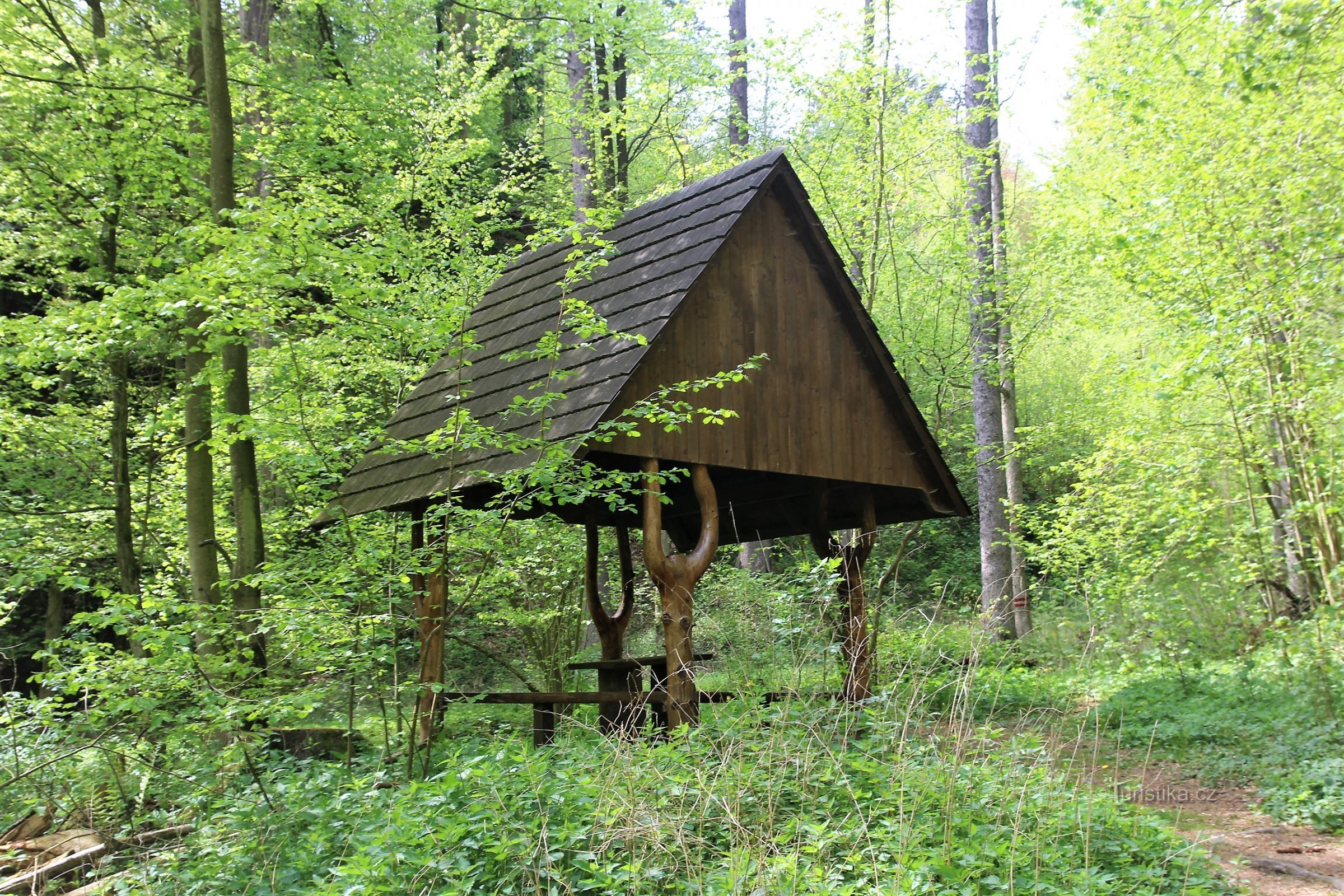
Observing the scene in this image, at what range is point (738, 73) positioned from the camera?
14.8 meters

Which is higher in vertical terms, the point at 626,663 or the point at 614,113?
the point at 614,113

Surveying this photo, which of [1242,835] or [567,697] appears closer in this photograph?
[1242,835]

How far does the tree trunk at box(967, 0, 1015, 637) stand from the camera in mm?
12656

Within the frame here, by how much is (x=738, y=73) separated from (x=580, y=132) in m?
2.63

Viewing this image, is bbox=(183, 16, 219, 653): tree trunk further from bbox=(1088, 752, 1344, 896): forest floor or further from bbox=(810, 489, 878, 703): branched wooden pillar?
bbox=(1088, 752, 1344, 896): forest floor

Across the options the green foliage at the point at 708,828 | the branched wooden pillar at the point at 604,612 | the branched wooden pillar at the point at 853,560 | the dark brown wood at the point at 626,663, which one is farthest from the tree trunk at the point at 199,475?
the branched wooden pillar at the point at 853,560

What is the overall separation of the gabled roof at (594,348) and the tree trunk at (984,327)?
212 inches

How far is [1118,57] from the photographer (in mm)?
11742

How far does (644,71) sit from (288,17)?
6.25 m

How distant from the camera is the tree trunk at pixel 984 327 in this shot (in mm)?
12656

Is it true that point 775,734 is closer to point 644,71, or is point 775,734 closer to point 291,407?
point 291,407

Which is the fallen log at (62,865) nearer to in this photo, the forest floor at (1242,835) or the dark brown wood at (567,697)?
the dark brown wood at (567,697)

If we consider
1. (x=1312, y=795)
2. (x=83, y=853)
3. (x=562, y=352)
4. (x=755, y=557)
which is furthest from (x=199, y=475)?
(x=755, y=557)

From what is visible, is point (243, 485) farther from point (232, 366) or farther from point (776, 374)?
point (776, 374)
